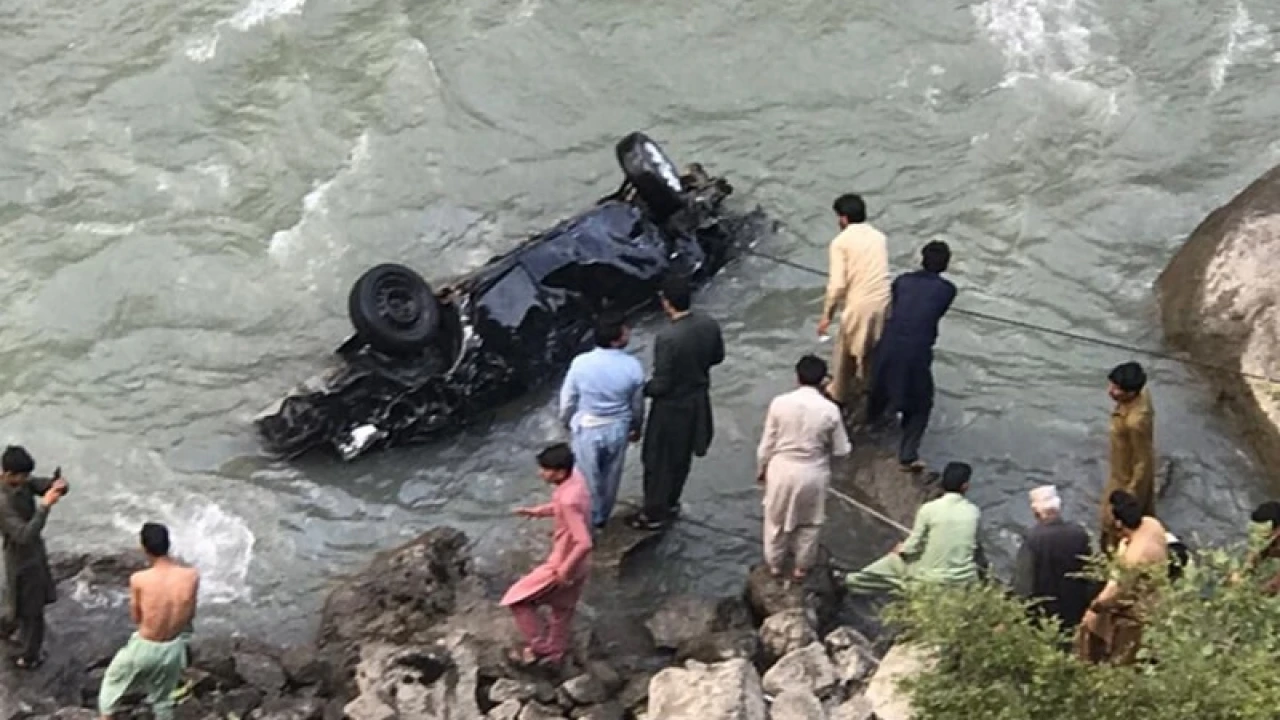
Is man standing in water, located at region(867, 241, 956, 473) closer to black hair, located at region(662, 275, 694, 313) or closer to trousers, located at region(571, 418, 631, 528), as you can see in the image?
black hair, located at region(662, 275, 694, 313)

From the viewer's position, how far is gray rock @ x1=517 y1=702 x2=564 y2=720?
386 inches

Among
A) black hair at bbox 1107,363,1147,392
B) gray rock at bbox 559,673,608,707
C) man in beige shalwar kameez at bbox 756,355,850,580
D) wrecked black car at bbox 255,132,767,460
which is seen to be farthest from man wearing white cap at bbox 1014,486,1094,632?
wrecked black car at bbox 255,132,767,460

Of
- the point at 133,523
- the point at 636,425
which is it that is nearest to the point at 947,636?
the point at 636,425

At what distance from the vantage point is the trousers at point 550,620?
10070 mm

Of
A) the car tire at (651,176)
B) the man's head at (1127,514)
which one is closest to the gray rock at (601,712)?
the man's head at (1127,514)

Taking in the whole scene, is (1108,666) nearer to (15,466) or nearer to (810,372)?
(810,372)

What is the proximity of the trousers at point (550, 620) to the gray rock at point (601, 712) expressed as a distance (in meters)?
0.50

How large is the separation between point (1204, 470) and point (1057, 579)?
338cm

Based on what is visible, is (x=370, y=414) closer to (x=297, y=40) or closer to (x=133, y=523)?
(x=133, y=523)

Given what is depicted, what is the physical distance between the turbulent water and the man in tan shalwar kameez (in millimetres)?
1314

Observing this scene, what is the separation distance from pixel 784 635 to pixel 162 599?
11.9ft

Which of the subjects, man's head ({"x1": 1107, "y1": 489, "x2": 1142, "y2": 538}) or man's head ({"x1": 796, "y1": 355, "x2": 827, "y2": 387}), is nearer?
man's head ({"x1": 1107, "y1": 489, "x2": 1142, "y2": 538})

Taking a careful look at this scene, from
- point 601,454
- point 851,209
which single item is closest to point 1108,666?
point 601,454

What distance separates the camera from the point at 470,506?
40.5 ft
